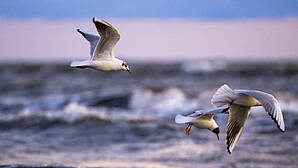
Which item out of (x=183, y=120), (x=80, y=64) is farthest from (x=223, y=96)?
(x=80, y=64)

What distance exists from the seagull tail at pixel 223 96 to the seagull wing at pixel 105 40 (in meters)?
1.16

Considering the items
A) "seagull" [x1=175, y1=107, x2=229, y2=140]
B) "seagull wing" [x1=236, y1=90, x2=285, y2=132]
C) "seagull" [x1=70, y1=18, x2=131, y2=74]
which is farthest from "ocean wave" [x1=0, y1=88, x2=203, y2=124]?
"seagull wing" [x1=236, y1=90, x2=285, y2=132]

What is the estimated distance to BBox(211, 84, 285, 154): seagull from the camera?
406 centimetres

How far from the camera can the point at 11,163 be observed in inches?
259

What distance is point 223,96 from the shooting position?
4.41m

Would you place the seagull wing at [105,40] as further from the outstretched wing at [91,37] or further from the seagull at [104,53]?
the outstretched wing at [91,37]

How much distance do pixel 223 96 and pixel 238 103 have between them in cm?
23

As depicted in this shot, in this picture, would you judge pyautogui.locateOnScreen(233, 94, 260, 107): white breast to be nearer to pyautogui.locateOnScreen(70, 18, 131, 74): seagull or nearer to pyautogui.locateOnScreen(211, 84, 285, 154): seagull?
pyautogui.locateOnScreen(211, 84, 285, 154): seagull

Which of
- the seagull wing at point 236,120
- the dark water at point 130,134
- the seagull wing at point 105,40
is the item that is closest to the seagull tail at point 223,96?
the seagull wing at point 236,120

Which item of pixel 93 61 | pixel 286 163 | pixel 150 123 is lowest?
pixel 286 163

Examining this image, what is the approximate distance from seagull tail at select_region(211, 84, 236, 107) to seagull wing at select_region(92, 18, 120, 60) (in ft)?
3.81

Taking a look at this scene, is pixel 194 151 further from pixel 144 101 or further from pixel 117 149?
pixel 144 101

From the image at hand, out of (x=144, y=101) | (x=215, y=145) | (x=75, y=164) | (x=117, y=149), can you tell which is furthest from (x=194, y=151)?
(x=144, y=101)

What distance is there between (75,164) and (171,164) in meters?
1.44
